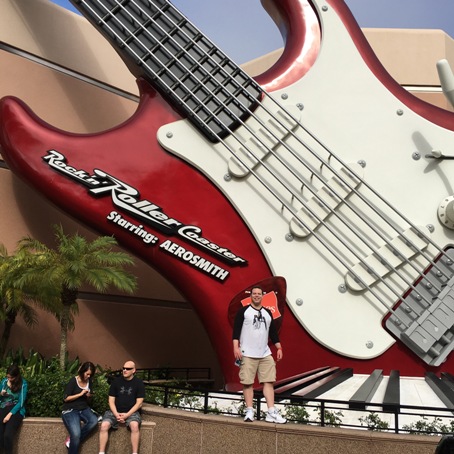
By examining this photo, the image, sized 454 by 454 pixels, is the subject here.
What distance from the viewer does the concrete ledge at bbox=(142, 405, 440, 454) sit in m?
6.06

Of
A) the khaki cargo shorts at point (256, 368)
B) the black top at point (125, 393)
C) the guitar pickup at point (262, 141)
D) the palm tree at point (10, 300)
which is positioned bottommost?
the black top at point (125, 393)

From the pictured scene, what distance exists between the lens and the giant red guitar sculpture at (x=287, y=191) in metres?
10.1

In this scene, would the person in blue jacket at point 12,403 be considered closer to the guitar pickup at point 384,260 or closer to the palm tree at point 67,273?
the palm tree at point 67,273

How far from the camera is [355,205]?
10625 millimetres

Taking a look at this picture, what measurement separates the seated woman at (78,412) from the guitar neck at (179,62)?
5076mm

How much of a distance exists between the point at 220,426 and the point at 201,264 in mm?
4002

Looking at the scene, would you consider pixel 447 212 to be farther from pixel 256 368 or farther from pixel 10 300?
pixel 10 300

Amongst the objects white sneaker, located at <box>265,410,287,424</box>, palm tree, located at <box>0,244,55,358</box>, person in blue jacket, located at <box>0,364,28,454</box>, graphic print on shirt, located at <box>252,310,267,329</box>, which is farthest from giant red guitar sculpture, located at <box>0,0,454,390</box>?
graphic print on shirt, located at <box>252,310,267,329</box>

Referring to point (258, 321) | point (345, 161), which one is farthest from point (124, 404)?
point (345, 161)

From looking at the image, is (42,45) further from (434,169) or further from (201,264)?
(434,169)

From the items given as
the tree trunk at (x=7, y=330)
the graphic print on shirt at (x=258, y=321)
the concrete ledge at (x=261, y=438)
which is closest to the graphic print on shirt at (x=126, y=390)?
the concrete ledge at (x=261, y=438)

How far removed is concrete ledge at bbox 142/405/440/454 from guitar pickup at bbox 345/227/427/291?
4065 millimetres

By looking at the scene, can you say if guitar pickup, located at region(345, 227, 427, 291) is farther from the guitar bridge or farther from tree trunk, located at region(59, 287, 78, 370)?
tree trunk, located at region(59, 287, 78, 370)

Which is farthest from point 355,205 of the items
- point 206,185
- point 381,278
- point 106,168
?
point 106,168
